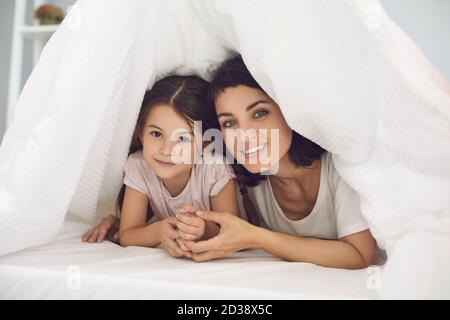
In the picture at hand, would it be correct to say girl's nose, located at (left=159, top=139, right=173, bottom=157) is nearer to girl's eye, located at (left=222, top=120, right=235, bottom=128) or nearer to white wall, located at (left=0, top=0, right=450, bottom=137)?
girl's eye, located at (left=222, top=120, right=235, bottom=128)

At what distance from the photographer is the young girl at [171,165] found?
0.79m

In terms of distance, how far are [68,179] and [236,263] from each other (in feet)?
0.98

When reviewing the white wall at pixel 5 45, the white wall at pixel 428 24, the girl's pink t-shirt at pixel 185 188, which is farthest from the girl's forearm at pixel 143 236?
the white wall at pixel 5 45

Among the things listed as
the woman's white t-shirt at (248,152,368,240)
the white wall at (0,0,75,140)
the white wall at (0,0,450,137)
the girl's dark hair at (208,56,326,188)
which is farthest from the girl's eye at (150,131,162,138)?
the white wall at (0,0,75,140)

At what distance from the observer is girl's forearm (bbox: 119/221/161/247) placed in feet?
2.41

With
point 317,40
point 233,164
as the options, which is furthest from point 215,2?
point 233,164

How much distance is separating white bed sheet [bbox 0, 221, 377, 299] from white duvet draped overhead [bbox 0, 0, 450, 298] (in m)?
0.06

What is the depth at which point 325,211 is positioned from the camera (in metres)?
0.77

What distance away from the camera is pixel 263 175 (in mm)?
838

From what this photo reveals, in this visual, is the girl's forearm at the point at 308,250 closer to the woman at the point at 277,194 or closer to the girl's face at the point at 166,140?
the woman at the point at 277,194

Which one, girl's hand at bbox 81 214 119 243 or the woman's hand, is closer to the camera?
the woman's hand

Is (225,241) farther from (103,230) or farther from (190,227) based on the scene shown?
(103,230)
